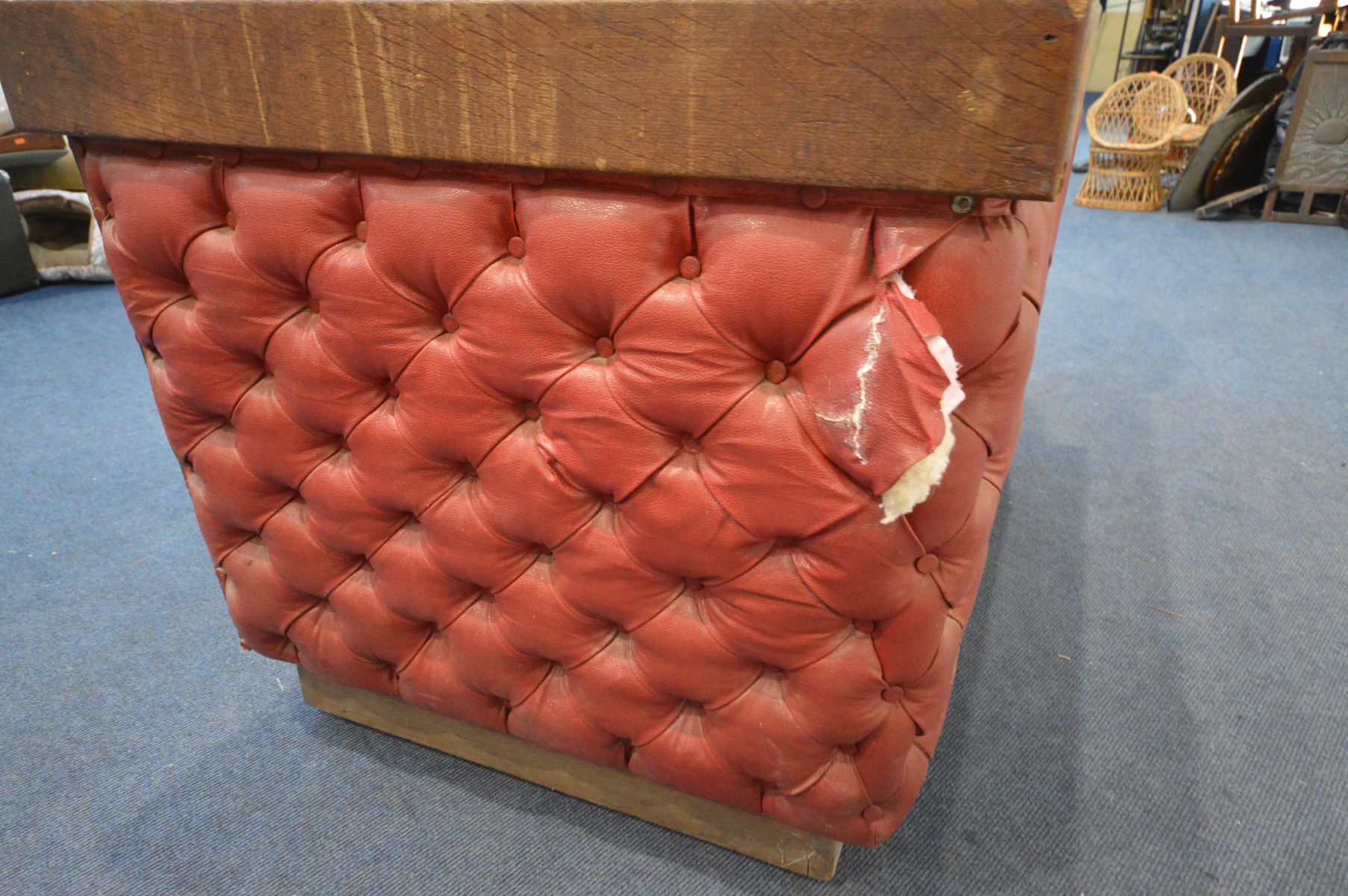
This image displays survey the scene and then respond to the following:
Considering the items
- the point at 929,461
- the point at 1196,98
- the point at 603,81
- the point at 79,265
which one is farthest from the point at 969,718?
the point at 1196,98

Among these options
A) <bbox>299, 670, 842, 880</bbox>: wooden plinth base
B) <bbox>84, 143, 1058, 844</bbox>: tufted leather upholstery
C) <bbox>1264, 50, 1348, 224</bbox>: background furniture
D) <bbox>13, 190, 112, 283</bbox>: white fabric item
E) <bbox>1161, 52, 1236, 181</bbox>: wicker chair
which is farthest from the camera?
<bbox>1161, 52, 1236, 181</bbox>: wicker chair

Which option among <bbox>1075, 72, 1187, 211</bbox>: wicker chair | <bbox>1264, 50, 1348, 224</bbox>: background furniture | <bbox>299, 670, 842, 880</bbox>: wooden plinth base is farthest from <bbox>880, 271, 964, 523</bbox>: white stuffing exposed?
<bbox>1075, 72, 1187, 211</bbox>: wicker chair

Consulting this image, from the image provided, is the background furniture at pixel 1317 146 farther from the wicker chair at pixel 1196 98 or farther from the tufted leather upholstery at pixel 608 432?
the tufted leather upholstery at pixel 608 432

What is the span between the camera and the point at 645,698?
0.95 m

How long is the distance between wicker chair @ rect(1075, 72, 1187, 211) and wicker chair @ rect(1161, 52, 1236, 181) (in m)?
0.09

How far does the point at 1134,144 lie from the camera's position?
4004mm

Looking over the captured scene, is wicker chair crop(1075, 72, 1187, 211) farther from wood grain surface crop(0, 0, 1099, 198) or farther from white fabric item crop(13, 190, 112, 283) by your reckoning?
white fabric item crop(13, 190, 112, 283)

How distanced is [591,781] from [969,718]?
0.56 meters

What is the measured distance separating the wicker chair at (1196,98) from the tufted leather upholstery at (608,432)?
13.1 feet

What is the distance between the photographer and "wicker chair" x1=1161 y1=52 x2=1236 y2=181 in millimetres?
4148

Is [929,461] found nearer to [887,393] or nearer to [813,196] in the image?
[887,393]

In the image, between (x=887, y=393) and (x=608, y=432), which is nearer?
(x=887, y=393)

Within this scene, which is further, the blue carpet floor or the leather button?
the blue carpet floor

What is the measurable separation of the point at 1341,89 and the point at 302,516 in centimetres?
417
